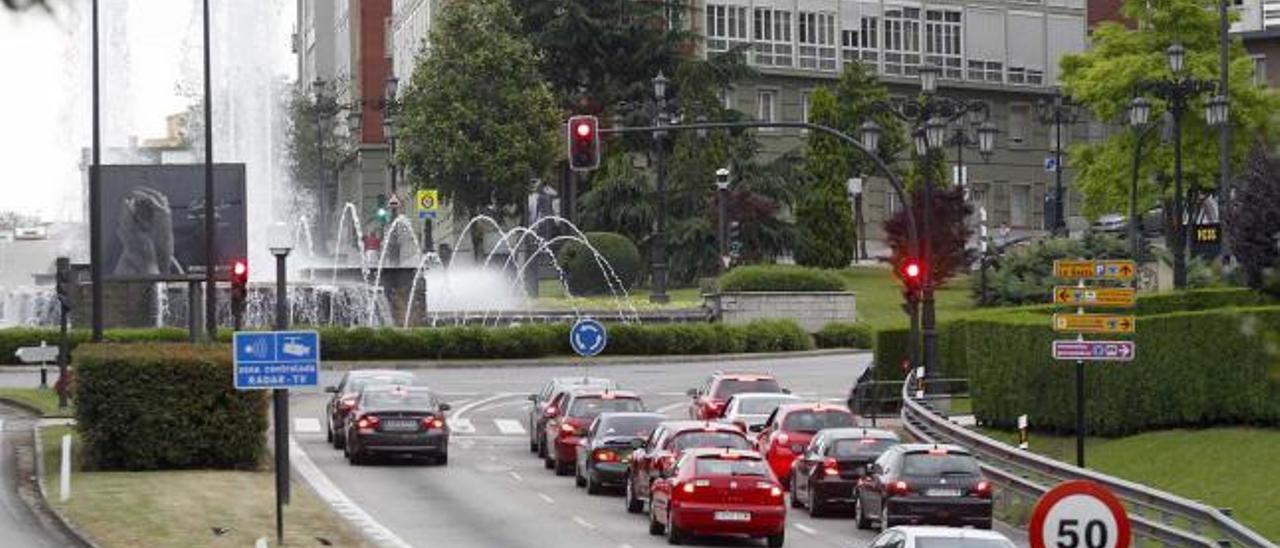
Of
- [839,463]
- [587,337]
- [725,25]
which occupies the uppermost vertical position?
[725,25]

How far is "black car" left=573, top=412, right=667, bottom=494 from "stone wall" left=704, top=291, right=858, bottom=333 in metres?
36.4

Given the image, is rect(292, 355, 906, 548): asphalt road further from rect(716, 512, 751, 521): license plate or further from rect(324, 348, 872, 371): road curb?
rect(324, 348, 872, 371): road curb

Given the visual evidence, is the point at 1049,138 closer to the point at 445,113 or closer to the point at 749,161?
the point at 749,161

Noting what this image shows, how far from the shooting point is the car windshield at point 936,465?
33.7 meters

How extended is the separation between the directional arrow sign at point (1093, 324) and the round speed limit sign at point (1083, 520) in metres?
20.3

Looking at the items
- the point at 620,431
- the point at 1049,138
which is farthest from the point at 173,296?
the point at 1049,138

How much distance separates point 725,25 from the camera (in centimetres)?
11144

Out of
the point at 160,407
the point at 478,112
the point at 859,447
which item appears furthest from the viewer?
the point at 478,112

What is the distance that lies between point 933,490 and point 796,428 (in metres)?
8.41

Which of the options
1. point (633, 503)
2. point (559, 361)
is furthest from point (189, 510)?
point (559, 361)

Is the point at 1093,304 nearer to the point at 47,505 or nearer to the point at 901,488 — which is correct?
the point at 901,488

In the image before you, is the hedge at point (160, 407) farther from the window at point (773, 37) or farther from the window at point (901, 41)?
the window at point (901, 41)

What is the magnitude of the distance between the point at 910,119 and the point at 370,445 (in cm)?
5579

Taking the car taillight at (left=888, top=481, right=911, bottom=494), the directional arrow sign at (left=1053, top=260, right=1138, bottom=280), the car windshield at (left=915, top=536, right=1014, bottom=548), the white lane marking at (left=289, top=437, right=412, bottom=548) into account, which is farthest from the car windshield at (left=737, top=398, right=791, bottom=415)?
the car windshield at (left=915, top=536, right=1014, bottom=548)
